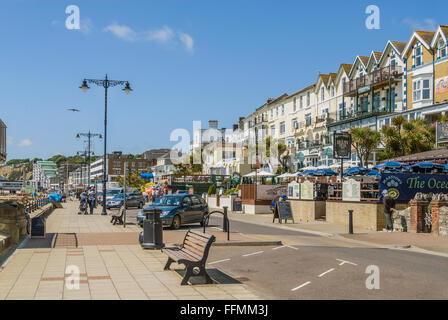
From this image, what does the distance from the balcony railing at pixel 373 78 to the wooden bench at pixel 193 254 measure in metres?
35.2

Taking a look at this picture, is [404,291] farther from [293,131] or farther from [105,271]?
[293,131]

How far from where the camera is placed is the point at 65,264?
11.2m

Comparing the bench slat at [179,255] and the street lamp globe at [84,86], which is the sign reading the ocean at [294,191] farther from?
the bench slat at [179,255]

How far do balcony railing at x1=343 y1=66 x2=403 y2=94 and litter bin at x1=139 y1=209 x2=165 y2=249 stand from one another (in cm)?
3238

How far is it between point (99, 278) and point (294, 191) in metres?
23.7

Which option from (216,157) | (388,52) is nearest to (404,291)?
(388,52)

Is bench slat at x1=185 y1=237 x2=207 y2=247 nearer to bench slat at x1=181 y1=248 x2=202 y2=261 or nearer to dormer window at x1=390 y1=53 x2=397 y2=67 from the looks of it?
bench slat at x1=181 y1=248 x2=202 y2=261

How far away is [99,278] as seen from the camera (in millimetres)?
9469

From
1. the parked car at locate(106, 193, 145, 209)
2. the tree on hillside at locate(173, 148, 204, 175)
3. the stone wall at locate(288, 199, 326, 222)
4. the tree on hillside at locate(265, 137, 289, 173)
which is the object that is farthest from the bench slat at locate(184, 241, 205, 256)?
the tree on hillside at locate(173, 148, 204, 175)

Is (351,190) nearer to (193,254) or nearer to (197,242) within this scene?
(197,242)

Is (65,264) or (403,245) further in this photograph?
(403,245)

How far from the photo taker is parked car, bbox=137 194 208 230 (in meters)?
22.0
